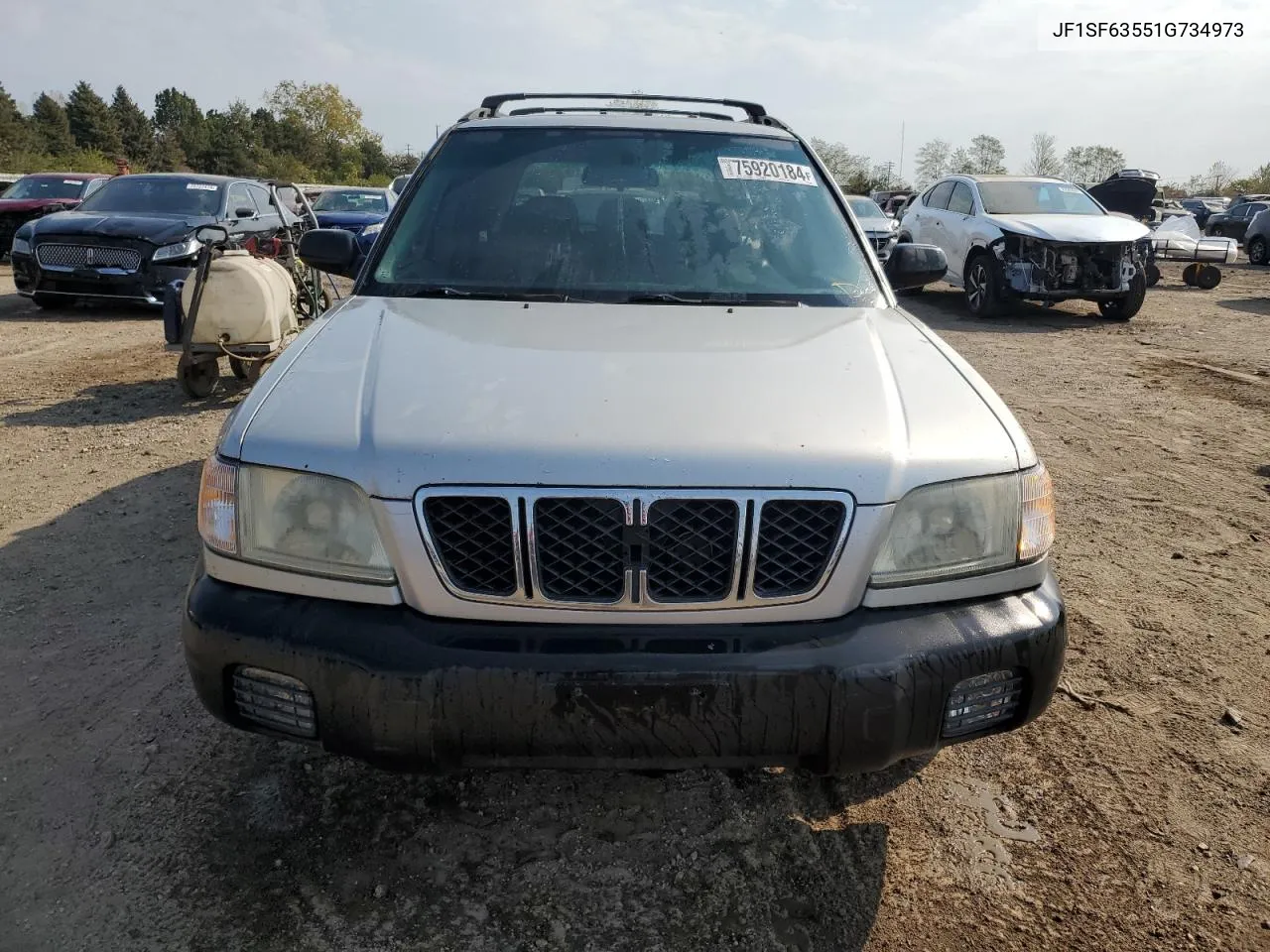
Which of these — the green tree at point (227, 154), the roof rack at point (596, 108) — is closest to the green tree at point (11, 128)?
the green tree at point (227, 154)

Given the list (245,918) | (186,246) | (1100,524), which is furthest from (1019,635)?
(186,246)

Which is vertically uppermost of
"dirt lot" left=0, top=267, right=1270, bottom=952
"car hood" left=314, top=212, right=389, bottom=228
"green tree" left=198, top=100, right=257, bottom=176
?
"green tree" left=198, top=100, right=257, bottom=176

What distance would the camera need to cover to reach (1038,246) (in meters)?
11.1

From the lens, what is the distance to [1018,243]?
1122cm

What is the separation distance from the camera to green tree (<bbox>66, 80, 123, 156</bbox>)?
6103cm

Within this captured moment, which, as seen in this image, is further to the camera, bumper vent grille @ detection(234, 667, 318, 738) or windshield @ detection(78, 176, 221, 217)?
windshield @ detection(78, 176, 221, 217)

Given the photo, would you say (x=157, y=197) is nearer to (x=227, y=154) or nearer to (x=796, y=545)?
(x=796, y=545)

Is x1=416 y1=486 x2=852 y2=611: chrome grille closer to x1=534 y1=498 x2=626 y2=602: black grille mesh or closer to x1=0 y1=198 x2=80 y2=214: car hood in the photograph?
x1=534 y1=498 x2=626 y2=602: black grille mesh

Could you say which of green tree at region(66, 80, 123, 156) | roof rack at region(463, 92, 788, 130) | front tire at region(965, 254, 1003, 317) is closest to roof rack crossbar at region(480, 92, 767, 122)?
roof rack at region(463, 92, 788, 130)

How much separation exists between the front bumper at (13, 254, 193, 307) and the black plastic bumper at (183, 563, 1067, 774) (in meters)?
8.99

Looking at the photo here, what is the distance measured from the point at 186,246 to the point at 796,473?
379 inches

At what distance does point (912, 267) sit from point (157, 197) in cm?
978

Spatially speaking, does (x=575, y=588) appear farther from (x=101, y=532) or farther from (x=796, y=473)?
(x=101, y=532)

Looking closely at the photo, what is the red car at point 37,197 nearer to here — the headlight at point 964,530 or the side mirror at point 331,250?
the side mirror at point 331,250
